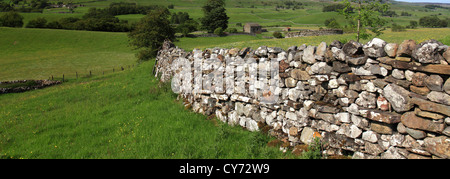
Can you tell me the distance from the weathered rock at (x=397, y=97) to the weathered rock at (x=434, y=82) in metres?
0.39

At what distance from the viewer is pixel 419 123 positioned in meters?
4.64

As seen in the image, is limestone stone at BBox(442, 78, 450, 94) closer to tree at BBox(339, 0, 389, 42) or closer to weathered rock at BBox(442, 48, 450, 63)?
weathered rock at BBox(442, 48, 450, 63)

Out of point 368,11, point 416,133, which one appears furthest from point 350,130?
point 368,11

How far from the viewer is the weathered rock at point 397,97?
4872 millimetres

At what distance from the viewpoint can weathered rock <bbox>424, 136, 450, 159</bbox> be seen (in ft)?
14.3

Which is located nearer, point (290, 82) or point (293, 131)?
point (293, 131)

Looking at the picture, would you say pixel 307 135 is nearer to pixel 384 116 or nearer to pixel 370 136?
pixel 370 136

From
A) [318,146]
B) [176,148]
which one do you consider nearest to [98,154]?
[176,148]

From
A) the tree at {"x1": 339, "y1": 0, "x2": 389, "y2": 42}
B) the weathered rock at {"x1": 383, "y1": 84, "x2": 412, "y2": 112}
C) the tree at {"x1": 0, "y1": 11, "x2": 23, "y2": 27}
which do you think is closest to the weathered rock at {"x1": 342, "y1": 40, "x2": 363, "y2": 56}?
the weathered rock at {"x1": 383, "y1": 84, "x2": 412, "y2": 112}

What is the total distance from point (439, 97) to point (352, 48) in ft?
6.11

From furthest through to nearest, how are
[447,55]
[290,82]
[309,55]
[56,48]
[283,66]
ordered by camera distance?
[56,48] < [283,66] < [290,82] < [309,55] < [447,55]

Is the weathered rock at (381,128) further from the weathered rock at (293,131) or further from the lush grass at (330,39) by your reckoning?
the lush grass at (330,39)
